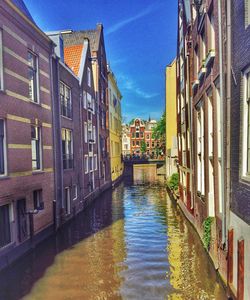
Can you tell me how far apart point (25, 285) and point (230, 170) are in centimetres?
719

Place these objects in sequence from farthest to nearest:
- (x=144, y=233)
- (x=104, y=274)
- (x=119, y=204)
Result: (x=119, y=204)
(x=144, y=233)
(x=104, y=274)

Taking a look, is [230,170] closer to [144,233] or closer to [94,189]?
[144,233]

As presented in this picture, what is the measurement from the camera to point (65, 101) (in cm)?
2012

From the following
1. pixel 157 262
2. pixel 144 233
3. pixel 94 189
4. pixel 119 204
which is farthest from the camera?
pixel 94 189

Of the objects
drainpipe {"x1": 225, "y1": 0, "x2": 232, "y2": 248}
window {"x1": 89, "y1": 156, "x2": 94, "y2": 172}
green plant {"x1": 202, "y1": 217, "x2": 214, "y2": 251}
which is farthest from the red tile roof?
drainpipe {"x1": 225, "y1": 0, "x2": 232, "y2": 248}

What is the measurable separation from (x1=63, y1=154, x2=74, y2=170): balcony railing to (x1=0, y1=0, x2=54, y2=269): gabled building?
2.86 metres

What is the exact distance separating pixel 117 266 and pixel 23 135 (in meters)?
6.46

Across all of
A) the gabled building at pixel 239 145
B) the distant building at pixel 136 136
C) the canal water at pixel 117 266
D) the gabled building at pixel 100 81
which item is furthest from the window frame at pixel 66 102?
the distant building at pixel 136 136

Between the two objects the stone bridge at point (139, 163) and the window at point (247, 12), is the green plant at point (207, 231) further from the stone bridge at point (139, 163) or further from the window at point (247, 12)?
the stone bridge at point (139, 163)

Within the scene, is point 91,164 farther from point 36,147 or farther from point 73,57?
point 36,147

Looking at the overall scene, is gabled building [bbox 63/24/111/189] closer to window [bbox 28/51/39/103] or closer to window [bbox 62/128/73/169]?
window [bbox 62/128/73/169]

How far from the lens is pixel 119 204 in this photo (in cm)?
2653

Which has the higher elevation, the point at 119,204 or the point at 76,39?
the point at 76,39

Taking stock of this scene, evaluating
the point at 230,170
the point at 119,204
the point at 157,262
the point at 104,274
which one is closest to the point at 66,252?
Answer: the point at 104,274
